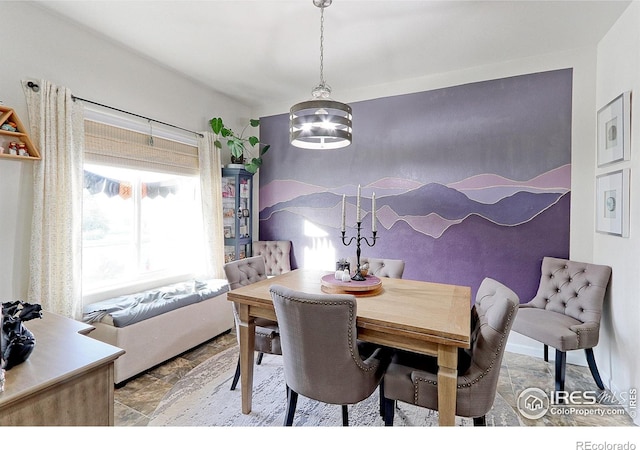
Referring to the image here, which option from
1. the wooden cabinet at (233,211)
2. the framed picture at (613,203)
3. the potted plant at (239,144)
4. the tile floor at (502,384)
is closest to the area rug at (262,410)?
the tile floor at (502,384)

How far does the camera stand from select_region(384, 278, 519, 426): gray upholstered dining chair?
1358 mm

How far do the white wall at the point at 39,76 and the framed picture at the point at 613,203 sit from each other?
4.03m

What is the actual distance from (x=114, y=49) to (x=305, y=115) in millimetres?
2154

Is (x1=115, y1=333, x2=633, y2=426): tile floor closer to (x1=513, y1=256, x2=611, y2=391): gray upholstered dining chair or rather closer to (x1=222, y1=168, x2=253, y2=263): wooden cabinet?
(x1=513, y1=256, x2=611, y2=391): gray upholstered dining chair

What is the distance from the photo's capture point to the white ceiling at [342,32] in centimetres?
216

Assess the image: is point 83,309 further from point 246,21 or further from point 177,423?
point 246,21

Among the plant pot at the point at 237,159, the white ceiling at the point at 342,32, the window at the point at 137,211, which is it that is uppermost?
the white ceiling at the point at 342,32

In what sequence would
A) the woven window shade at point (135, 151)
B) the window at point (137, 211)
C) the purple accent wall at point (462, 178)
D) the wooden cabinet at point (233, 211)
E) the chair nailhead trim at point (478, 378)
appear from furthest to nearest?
the wooden cabinet at point (233, 211) < the purple accent wall at point (462, 178) < the window at point (137, 211) < the woven window shade at point (135, 151) < the chair nailhead trim at point (478, 378)

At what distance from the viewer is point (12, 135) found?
2.05 m

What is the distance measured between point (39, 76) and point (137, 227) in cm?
144

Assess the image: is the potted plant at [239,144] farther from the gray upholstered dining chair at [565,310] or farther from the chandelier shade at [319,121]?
the gray upholstered dining chair at [565,310]

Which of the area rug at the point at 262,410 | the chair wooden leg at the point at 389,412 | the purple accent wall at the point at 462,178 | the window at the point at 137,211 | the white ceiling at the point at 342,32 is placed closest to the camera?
the chair wooden leg at the point at 389,412

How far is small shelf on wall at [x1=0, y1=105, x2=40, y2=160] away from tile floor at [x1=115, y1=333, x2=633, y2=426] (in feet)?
5.94

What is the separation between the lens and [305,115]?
1818mm
